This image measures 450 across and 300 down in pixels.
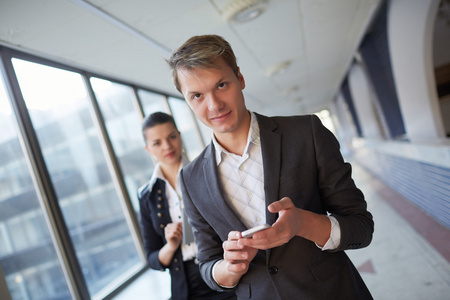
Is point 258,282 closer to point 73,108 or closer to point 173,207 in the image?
point 173,207

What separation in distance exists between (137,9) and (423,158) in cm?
356

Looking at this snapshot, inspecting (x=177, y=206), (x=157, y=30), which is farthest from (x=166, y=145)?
(x=157, y=30)

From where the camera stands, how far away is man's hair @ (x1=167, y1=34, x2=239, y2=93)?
1181 mm

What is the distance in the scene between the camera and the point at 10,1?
2275 millimetres

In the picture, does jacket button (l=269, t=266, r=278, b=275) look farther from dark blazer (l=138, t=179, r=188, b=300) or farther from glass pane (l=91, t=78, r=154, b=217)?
glass pane (l=91, t=78, r=154, b=217)

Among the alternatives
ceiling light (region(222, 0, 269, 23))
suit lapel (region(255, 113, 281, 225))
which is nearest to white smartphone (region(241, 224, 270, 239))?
suit lapel (region(255, 113, 281, 225))

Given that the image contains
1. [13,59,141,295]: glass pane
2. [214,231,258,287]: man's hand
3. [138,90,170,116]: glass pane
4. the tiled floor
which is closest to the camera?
[214,231,258,287]: man's hand

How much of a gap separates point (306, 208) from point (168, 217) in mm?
1148

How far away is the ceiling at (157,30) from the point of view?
2686mm

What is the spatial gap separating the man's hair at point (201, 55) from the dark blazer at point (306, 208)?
0.30 meters

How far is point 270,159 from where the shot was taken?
1177 millimetres

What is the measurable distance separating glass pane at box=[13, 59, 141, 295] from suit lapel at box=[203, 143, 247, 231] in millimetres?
2468

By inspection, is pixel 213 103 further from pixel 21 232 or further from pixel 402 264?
pixel 402 264

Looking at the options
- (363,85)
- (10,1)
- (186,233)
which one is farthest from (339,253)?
(363,85)
